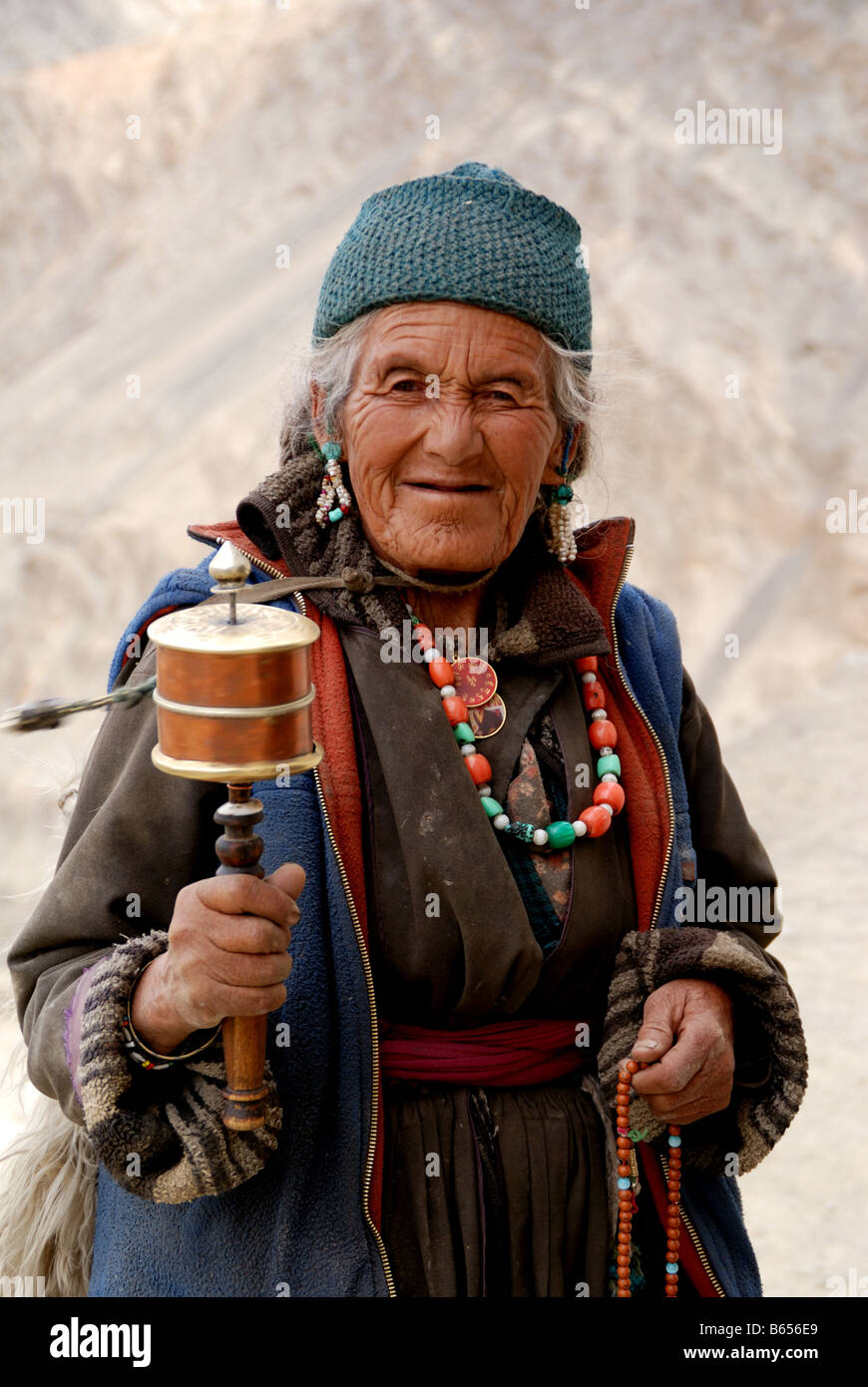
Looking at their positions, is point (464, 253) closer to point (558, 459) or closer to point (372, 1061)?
point (558, 459)

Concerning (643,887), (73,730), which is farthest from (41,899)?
(73,730)

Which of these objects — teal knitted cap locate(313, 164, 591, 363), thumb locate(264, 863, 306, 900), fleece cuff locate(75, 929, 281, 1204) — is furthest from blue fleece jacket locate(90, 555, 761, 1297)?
teal knitted cap locate(313, 164, 591, 363)

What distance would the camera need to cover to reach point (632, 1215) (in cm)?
217

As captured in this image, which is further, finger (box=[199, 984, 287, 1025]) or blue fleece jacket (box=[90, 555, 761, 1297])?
blue fleece jacket (box=[90, 555, 761, 1297])

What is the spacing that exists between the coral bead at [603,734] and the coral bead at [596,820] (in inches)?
5.8

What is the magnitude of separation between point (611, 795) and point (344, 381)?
762mm

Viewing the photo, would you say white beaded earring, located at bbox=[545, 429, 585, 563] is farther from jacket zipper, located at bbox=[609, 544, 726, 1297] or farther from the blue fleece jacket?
the blue fleece jacket

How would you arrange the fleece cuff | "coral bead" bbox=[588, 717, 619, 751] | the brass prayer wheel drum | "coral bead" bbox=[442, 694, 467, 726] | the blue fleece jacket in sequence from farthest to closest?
"coral bead" bbox=[588, 717, 619, 751] → "coral bead" bbox=[442, 694, 467, 726] → the blue fleece jacket → the fleece cuff → the brass prayer wheel drum

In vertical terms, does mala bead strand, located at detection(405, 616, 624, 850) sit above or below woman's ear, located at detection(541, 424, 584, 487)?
below

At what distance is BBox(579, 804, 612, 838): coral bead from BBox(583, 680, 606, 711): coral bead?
8.5 inches

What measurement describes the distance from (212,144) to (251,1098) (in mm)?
13969

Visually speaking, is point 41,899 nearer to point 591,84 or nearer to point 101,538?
point 101,538

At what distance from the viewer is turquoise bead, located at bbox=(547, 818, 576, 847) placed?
2.10 metres

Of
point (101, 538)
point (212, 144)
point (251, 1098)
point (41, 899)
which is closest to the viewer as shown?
point (251, 1098)
